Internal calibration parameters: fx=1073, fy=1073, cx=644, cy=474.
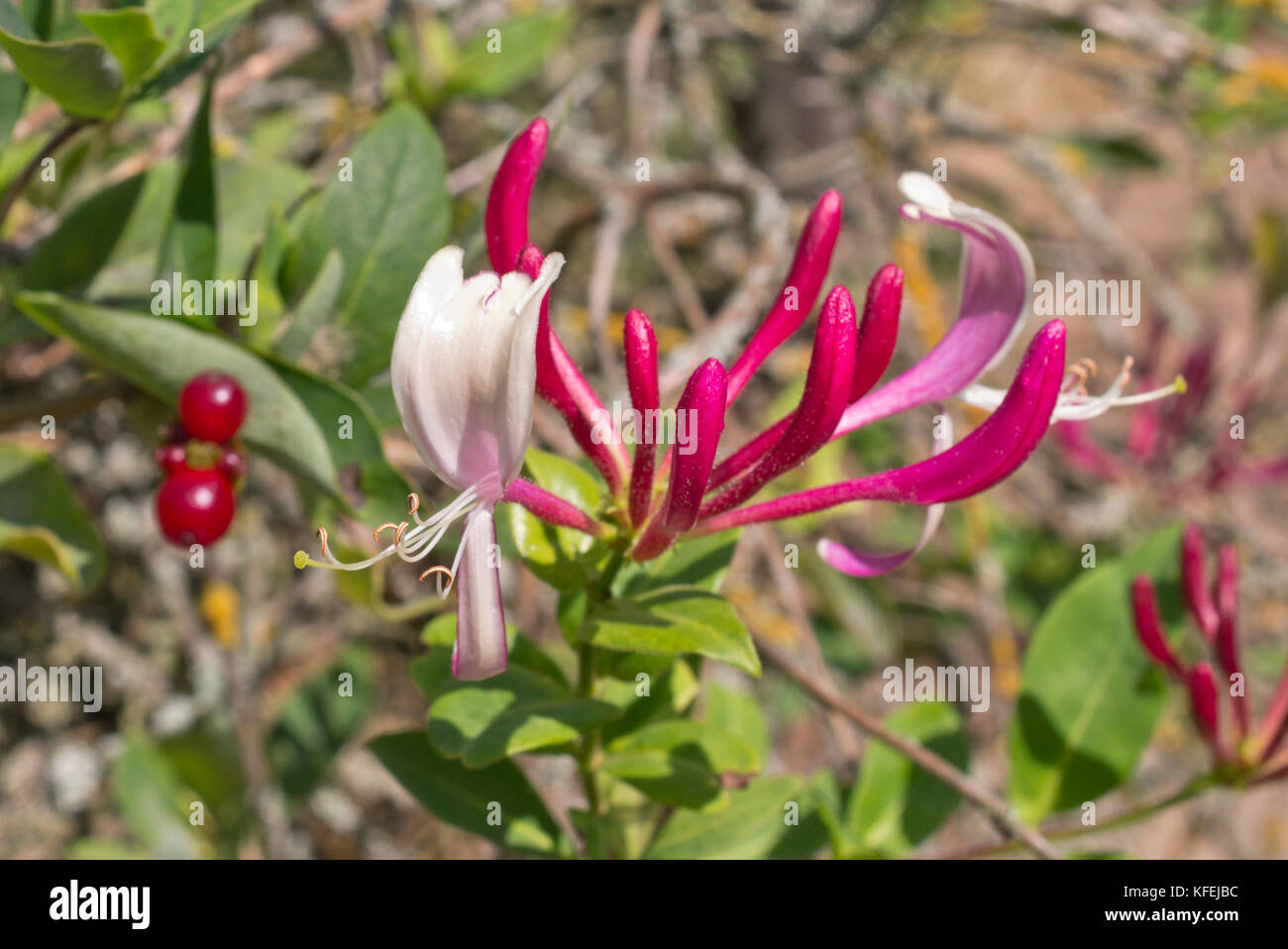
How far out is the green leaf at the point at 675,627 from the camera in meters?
0.61

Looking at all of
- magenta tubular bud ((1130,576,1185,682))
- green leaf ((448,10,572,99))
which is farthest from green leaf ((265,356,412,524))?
green leaf ((448,10,572,99))

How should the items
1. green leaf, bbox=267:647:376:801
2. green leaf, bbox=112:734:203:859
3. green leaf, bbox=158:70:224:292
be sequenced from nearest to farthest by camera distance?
green leaf, bbox=158:70:224:292 < green leaf, bbox=112:734:203:859 < green leaf, bbox=267:647:376:801

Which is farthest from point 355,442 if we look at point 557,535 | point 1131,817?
point 1131,817

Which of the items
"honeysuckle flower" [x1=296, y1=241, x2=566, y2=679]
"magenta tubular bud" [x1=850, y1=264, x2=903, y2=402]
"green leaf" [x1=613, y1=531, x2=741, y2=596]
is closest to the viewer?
"honeysuckle flower" [x1=296, y1=241, x2=566, y2=679]

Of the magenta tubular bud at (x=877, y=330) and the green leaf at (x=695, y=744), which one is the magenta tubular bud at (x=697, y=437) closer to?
the magenta tubular bud at (x=877, y=330)

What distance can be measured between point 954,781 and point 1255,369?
63.3 inches

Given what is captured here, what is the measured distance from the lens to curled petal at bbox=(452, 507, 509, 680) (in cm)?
56

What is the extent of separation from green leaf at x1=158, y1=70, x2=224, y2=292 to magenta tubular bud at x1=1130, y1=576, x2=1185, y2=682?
34.1 inches

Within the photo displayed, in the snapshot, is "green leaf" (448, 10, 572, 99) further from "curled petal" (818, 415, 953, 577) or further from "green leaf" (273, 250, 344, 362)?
"curled petal" (818, 415, 953, 577)

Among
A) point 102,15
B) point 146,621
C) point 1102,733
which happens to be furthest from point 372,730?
point 102,15

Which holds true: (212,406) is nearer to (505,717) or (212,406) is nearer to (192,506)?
(192,506)

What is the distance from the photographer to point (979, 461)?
0.61 metres

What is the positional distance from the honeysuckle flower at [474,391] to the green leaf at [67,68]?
14.7 inches
